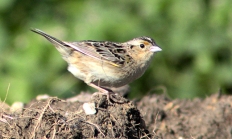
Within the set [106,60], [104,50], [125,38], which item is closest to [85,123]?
[106,60]

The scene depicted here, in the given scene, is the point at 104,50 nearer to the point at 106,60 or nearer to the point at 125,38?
the point at 106,60

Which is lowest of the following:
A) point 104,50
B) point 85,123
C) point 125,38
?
point 85,123

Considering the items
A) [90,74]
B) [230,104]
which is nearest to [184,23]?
[230,104]

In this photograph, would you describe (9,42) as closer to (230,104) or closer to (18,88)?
(18,88)

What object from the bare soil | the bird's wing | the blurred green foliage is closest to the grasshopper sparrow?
the bird's wing

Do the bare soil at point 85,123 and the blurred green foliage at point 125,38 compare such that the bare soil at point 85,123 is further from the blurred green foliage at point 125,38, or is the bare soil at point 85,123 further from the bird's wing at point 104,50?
the blurred green foliage at point 125,38
